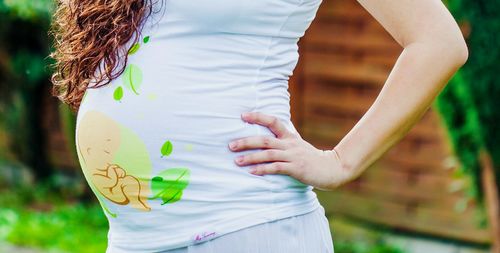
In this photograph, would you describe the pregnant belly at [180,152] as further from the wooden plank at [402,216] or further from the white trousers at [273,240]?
the wooden plank at [402,216]

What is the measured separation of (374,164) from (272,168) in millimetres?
4672

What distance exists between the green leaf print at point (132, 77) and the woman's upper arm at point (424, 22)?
44 cm

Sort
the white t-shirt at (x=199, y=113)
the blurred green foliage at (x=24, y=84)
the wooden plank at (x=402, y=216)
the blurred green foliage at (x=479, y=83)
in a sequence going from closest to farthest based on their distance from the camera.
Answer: the white t-shirt at (x=199, y=113) → the blurred green foliage at (x=479, y=83) → the wooden plank at (x=402, y=216) → the blurred green foliage at (x=24, y=84)

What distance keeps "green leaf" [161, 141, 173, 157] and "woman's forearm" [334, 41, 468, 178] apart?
332mm

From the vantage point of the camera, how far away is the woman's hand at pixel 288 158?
1.76 m

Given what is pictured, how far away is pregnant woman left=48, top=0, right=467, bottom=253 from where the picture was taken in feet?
5.73

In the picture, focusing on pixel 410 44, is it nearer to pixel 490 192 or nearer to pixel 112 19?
pixel 112 19

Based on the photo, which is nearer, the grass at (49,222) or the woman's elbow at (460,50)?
the woman's elbow at (460,50)

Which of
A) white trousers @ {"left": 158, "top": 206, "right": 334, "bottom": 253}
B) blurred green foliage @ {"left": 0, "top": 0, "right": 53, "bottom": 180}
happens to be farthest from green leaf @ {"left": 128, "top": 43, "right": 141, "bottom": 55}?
blurred green foliage @ {"left": 0, "top": 0, "right": 53, "bottom": 180}

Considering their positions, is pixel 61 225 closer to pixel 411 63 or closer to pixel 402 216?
pixel 402 216

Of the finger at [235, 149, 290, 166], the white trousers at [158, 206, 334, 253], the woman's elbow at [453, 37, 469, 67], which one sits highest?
the woman's elbow at [453, 37, 469, 67]

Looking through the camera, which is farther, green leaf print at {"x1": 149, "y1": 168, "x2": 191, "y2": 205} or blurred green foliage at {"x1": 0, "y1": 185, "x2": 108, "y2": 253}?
blurred green foliage at {"x1": 0, "y1": 185, "x2": 108, "y2": 253}

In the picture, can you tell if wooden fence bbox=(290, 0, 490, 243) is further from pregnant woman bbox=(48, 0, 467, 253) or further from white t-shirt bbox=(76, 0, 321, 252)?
white t-shirt bbox=(76, 0, 321, 252)

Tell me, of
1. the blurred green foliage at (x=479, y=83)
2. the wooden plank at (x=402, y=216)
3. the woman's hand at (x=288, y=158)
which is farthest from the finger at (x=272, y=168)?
the wooden plank at (x=402, y=216)
